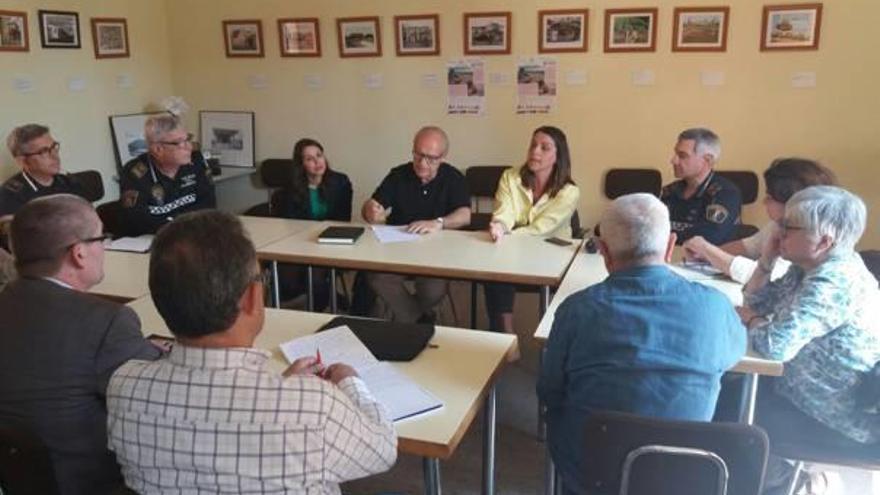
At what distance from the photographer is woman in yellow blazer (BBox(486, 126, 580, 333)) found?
353 centimetres

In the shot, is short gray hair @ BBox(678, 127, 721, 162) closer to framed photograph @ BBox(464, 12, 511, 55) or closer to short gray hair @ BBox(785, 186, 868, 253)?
short gray hair @ BBox(785, 186, 868, 253)

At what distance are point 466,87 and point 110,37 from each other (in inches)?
102

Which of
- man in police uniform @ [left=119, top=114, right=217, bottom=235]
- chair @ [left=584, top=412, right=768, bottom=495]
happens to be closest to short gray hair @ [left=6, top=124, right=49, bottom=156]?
man in police uniform @ [left=119, top=114, right=217, bottom=235]

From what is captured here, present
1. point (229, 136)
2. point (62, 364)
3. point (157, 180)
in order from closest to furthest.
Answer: point (62, 364), point (157, 180), point (229, 136)

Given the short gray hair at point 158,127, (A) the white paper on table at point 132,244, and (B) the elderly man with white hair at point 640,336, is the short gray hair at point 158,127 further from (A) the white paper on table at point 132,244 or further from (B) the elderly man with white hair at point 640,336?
(B) the elderly man with white hair at point 640,336

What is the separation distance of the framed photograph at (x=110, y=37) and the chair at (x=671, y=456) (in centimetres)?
476

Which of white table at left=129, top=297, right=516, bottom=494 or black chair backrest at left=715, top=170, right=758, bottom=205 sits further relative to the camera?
black chair backrest at left=715, top=170, right=758, bottom=205

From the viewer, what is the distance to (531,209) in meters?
→ 3.60

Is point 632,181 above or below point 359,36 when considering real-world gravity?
below

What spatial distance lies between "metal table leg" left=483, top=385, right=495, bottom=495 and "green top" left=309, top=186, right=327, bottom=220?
2153mm

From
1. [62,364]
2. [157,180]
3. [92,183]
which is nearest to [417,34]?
[157,180]

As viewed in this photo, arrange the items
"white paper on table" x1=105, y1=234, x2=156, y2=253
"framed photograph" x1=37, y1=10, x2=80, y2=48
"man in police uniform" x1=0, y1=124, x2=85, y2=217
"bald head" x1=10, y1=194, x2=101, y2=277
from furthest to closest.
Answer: "framed photograph" x1=37, y1=10, x2=80, y2=48
"man in police uniform" x1=0, y1=124, x2=85, y2=217
"white paper on table" x1=105, y1=234, x2=156, y2=253
"bald head" x1=10, y1=194, x2=101, y2=277

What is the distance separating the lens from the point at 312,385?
1.24 m

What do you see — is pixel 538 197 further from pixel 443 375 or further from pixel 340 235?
pixel 443 375
